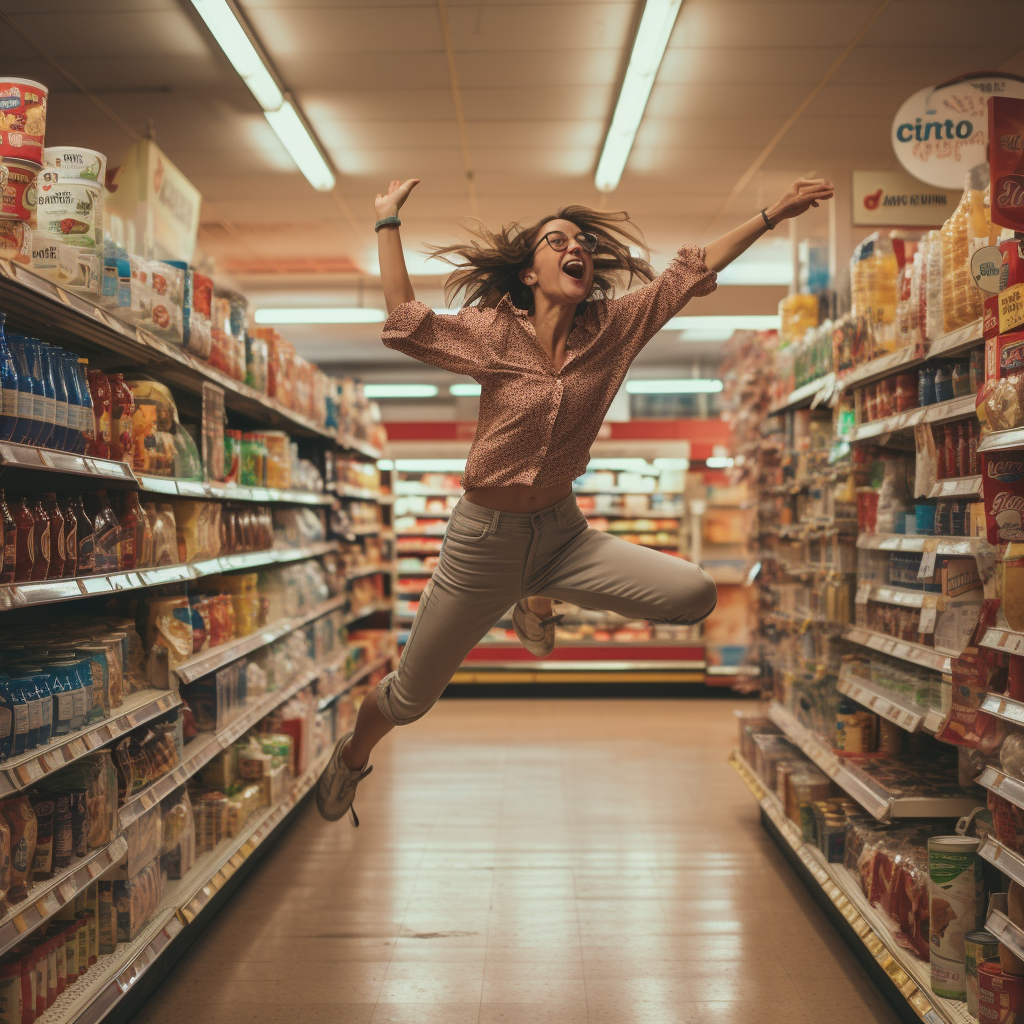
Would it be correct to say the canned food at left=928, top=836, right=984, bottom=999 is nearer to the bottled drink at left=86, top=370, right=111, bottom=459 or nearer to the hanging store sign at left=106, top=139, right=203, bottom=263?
the bottled drink at left=86, top=370, right=111, bottom=459

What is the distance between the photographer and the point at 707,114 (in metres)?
5.78

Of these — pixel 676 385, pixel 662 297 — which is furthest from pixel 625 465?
pixel 662 297

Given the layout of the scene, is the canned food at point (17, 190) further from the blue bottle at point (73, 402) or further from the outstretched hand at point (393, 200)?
the outstretched hand at point (393, 200)

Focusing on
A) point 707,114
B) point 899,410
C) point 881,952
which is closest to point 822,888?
point 881,952

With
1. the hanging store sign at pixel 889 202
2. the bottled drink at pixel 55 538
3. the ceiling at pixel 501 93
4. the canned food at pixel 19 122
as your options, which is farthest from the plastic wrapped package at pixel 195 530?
the hanging store sign at pixel 889 202

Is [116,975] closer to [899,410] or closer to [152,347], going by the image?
[152,347]

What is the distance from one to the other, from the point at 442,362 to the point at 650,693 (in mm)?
6915

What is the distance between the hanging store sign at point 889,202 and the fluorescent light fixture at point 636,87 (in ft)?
4.30

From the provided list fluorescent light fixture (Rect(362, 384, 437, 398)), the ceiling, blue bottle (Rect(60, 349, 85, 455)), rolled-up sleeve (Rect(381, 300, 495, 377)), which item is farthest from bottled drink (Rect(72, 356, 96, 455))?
fluorescent light fixture (Rect(362, 384, 437, 398))

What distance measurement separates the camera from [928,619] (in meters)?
2.71

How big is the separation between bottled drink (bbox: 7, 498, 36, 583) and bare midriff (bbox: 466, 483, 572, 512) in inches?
42.4

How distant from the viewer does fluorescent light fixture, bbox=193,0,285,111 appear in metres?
4.39

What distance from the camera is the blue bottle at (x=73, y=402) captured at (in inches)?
91.7

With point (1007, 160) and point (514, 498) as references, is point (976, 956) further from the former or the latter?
point (1007, 160)
